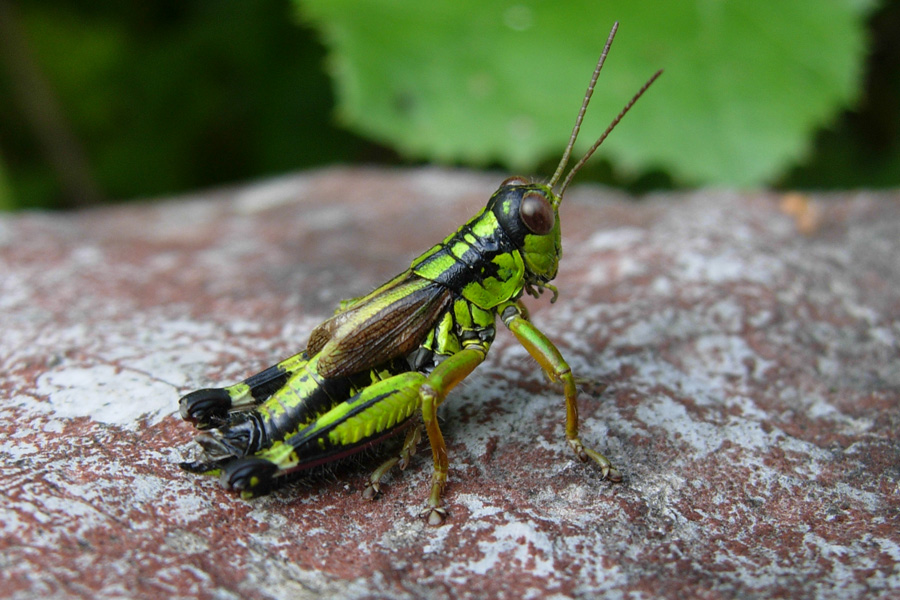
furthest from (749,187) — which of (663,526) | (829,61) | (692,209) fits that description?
(663,526)

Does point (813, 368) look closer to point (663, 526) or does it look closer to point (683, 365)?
point (683, 365)

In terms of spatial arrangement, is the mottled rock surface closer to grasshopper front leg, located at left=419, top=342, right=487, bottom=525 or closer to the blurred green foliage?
grasshopper front leg, located at left=419, top=342, right=487, bottom=525

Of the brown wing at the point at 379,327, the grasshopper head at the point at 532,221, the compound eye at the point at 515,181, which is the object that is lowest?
the brown wing at the point at 379,327

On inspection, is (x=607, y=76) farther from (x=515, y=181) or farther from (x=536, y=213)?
(x=536, y=213)

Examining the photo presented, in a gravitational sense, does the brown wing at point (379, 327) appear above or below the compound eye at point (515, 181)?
below

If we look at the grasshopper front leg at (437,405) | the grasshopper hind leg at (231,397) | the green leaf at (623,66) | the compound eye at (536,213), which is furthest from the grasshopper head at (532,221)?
the green leaf at (623,66)

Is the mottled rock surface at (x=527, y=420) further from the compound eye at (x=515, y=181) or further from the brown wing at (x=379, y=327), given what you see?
the compound eye at (x=515, y=181)

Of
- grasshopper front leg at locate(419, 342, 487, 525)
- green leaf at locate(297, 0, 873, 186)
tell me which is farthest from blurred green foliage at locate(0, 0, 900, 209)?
grasshopper front leg at locate(419, 342, 487, 525)

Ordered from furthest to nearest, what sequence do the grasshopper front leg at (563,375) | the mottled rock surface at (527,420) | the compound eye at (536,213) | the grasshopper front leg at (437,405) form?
the compound eye at (536,213) < the grasshopper front leg at (563,375) < the grasshopper front leg at (437,405) < the mottled rock surface at (527,420)
